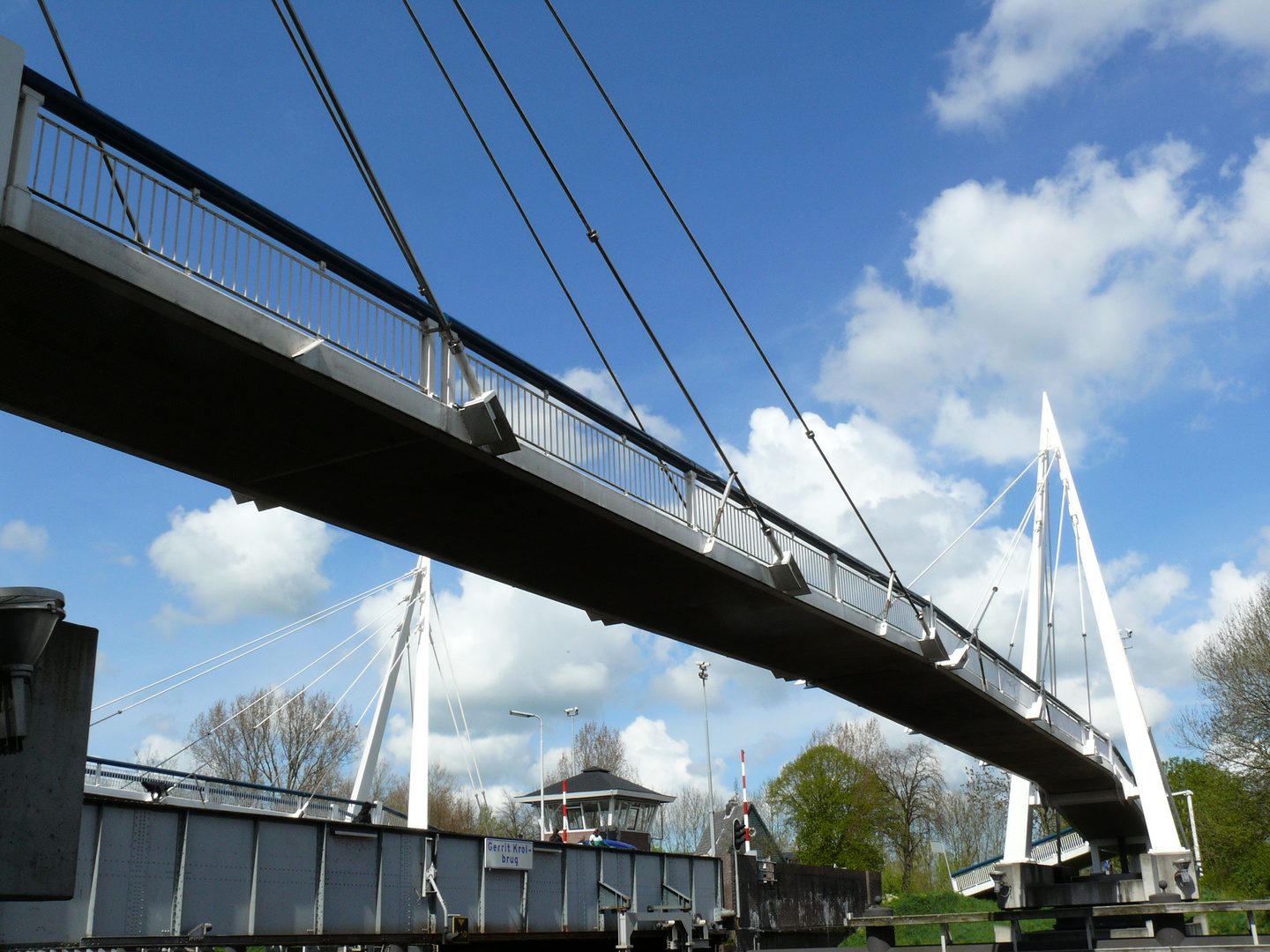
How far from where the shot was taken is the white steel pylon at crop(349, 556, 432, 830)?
3331 cm

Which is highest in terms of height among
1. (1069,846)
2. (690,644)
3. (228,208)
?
(228,208)

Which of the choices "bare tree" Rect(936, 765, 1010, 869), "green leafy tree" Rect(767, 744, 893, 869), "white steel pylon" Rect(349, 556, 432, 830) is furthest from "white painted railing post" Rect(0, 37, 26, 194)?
"bare tree" Rect(936, 765, 1010, 869)

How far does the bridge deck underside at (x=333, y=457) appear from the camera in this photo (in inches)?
403

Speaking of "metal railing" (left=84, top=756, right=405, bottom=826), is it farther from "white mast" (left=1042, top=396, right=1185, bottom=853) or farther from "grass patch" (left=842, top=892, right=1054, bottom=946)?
"grass patch" (left=842, top=892, right=1054, bottom=946)

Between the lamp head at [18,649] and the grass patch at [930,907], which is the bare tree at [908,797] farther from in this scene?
the lamp head at [18,649]

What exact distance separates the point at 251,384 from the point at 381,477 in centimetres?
285

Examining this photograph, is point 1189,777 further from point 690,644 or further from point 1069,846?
point 690,644

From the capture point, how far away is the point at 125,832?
15.5 metres

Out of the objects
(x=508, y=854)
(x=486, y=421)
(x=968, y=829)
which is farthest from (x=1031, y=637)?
(x=968, y=829)

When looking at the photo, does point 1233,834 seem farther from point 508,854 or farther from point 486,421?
point 486,421

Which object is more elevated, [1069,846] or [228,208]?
[228,208]

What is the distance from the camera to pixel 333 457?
13.4m

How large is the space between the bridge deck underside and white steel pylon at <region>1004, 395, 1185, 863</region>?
16.4 metres

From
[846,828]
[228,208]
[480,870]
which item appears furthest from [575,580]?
[846,828]
